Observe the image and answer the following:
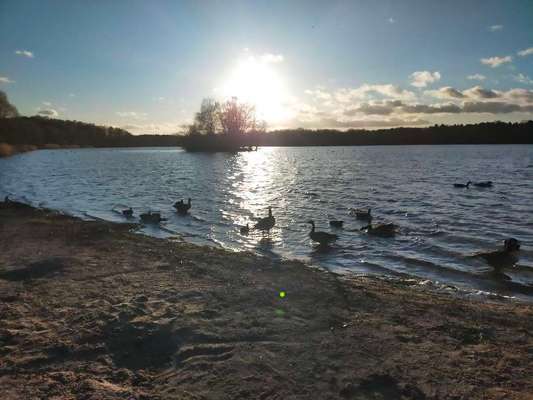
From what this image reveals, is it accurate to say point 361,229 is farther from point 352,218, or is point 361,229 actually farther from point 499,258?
point 499,258

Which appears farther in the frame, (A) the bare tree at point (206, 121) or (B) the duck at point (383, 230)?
(A) the bare tree at point (206, 121)

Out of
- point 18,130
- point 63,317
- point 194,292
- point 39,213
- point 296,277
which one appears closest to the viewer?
point 63,317

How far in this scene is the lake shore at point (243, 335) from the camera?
4746 mm

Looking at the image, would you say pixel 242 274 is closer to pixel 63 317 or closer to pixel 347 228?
pixel 63 317

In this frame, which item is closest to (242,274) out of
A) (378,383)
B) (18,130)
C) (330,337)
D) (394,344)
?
(330,337)

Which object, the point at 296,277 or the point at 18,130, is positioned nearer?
the point at 296,277

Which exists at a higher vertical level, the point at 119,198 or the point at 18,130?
the point at 18,130

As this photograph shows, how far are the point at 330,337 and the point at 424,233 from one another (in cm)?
1073

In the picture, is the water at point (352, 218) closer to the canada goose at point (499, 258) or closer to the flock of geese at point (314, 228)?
the canada goose at point (499, 258)

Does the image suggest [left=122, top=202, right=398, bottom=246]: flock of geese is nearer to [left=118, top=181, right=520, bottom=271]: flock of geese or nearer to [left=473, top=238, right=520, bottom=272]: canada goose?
[left=118, top=181, right=520, bottom=271]: flock of geese

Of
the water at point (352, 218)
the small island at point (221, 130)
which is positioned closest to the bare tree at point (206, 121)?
the small island at point (221, 130)

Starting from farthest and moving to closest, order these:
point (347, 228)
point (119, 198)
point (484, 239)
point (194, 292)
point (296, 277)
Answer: point (119, 198) < point (347, 228) < point (484, 239) < point (296, 277) < point (194, 292)

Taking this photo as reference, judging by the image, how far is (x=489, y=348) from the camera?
5.80 meters

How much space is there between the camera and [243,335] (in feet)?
19.9
